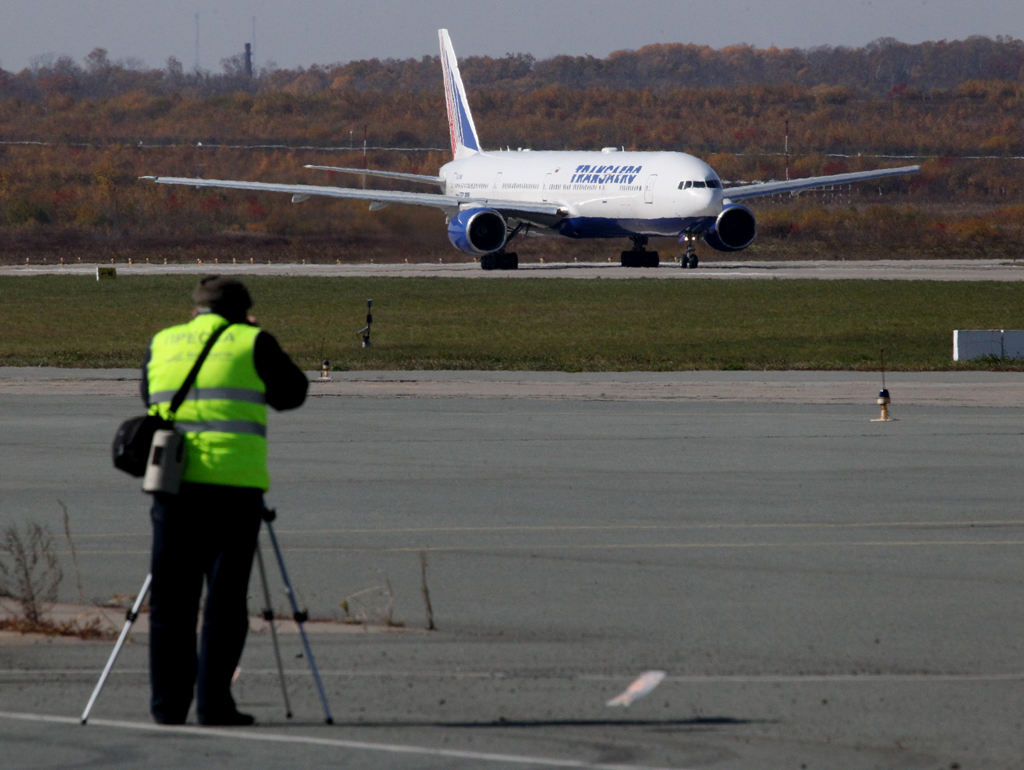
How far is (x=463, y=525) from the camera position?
12648mm

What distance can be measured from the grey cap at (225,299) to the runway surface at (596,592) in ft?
6.53

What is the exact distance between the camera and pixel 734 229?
185 ft

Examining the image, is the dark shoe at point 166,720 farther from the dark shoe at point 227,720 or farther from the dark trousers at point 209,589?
the dark shoe at point 227,720

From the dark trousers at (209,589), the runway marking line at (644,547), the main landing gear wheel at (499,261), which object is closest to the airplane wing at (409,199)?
the main landing gear wheel at (499,261)

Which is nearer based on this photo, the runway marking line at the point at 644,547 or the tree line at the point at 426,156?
the runway marking line at the point at 644,547

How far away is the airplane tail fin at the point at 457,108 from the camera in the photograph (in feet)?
225

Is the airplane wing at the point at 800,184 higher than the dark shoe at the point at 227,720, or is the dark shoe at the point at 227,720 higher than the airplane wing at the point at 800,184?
the airplane wing at the point at 800,184

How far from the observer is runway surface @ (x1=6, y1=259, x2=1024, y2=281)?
173ft

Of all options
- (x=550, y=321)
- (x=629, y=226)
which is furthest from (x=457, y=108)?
(x=550, y=321)

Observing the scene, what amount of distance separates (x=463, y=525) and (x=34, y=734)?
5975 millimetres

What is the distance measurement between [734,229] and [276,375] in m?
50.5

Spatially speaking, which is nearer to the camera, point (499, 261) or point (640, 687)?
point (640, 687)

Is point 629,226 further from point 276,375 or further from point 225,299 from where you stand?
point 276,375

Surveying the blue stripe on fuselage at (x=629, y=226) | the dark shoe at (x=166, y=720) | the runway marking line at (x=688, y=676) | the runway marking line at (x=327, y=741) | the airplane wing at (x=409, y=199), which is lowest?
the runway marking line at (x=688, y=676)
